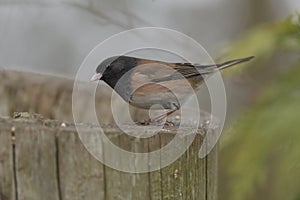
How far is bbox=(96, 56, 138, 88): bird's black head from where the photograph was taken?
263 centimetres

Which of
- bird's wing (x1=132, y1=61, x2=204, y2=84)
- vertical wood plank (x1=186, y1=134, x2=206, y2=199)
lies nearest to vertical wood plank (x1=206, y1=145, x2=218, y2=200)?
vertical wood plank (x1=186, y1=134, x2=206, y2=199)

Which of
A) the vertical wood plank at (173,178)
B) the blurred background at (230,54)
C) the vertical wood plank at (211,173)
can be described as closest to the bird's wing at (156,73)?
the blurred background at (230,54)

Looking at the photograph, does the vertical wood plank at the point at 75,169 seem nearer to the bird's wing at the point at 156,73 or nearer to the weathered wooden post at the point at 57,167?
the weathered wooden post at the point at 57,167

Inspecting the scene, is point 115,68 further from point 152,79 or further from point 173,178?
point 173,178

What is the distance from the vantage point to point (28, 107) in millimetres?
3084

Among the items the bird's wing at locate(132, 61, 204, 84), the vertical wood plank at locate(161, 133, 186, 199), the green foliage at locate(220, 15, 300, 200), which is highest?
the bird's wing at locate(132, 61, 204, 84)

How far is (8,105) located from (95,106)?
1.42ft

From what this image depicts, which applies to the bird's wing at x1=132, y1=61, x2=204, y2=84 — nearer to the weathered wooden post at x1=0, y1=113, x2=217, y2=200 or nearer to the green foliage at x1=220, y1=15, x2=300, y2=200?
the green foliage at x1=220, y1=15, x2=300, y2=200

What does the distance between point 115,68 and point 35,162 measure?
1.30 m

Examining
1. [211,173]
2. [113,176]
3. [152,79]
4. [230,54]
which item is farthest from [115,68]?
[113,176]

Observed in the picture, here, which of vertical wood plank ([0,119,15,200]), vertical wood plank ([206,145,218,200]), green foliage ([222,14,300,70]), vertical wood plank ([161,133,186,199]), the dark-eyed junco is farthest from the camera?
the dark-eyed junco

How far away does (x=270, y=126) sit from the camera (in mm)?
2131

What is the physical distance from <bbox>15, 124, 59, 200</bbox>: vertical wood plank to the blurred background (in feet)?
2.94

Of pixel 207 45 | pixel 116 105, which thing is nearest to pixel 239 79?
pixel 116 105
